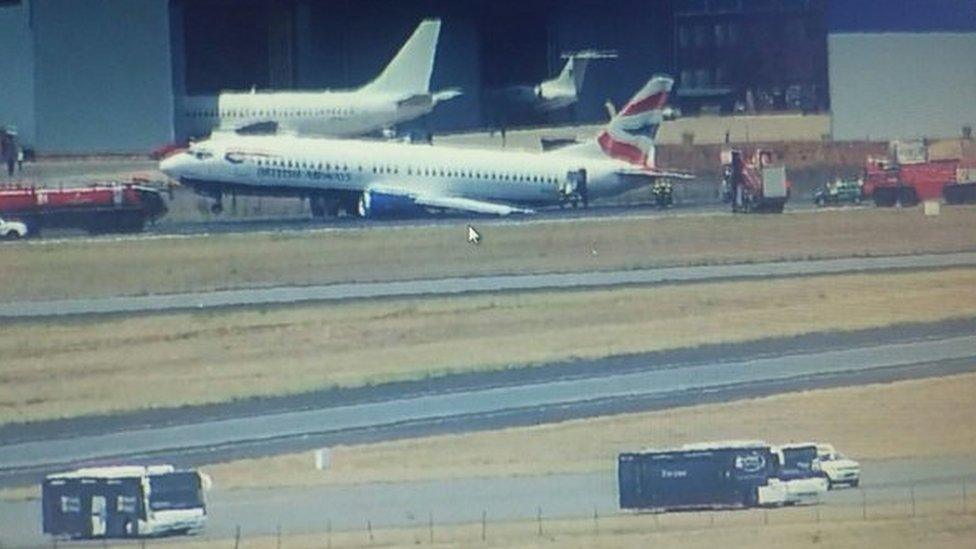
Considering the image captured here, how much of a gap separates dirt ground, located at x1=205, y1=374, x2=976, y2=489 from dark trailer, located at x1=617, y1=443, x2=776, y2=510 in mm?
63

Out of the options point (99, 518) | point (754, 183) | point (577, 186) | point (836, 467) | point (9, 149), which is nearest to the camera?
point (99, 518)

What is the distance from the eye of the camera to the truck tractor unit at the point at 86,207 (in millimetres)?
6488

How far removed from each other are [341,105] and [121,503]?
1.29 m

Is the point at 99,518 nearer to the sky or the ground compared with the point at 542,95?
nearer to the ground

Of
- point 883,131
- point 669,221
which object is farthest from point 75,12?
point 883,131

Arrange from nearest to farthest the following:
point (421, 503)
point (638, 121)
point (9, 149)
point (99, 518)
Answer: point (99, 518) < point (421, 503) < point (9, 149) < point (638, 121)

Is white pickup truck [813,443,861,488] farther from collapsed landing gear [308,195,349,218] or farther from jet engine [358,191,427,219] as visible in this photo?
collapsed landing gear [308,195,349,218]

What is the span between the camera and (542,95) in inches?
259

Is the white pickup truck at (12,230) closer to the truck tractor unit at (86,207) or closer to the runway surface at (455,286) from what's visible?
the truck tractor unit at (86,207)

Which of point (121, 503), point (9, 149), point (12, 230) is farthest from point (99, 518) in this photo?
point (9, 149)

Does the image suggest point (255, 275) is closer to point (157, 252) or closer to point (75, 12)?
point (157, 252)

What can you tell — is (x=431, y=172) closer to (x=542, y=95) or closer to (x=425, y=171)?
(x=425, y=171)

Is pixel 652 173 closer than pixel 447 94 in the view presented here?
No

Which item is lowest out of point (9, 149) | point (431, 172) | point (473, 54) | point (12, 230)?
point (12, 230)
